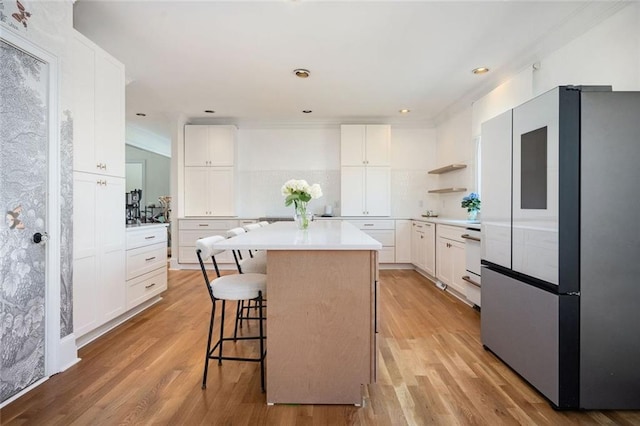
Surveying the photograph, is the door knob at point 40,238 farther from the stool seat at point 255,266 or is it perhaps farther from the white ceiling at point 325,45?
the white ceiling at point 325,45

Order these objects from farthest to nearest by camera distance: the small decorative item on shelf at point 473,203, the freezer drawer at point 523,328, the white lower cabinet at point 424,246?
the white lower cabinet at point 424,246 → the small decorative item on shelf at point 473,203 → the freezer drawer at point 523,328

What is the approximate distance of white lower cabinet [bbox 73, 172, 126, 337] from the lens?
2.42m

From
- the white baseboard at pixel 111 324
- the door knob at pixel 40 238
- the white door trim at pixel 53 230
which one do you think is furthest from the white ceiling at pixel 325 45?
the white baseboard at pixel 111 324

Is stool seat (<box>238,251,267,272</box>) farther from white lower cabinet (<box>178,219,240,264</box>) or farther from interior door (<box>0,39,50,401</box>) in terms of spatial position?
white lower cabinet (<box>178,219,240,264</box>)

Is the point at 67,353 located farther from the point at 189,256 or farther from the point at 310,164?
the point at 310,164

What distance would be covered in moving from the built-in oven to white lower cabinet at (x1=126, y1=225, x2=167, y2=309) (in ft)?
11.0

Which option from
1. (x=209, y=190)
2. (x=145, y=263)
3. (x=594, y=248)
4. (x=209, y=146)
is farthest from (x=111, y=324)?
(x=594, y=248)

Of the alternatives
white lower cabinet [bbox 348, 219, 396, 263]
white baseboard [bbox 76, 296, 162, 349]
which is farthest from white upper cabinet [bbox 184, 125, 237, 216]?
white lower cabinet [bbox 348, 219, 396, 263]

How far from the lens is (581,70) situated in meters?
2.67

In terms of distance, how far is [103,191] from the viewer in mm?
2705

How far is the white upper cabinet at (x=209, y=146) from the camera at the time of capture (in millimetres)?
5605

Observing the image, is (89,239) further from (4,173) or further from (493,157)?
(493,157)

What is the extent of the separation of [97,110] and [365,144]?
394cm

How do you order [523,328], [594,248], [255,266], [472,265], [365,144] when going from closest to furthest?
[594,248] < [523,328] < [255,266] < [472,265] < [365,144]
